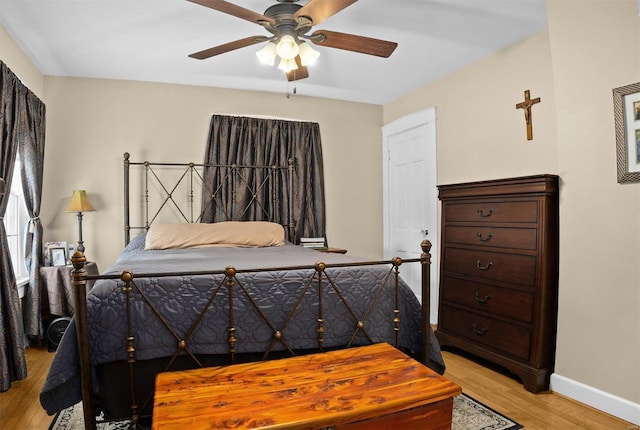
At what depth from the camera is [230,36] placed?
2.93m

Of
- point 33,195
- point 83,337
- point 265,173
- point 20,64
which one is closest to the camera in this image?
point 83,337

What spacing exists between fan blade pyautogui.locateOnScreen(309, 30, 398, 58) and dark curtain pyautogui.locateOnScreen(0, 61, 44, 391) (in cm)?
211

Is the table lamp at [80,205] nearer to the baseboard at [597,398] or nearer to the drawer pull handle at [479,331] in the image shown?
the drawer pull handle at [479,331]

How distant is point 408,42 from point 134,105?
2.61 m

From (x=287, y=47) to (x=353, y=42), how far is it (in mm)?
431

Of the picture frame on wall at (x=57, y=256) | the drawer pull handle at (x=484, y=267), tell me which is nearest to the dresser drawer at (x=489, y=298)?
the drawer pull handle at (x=484, y=267)

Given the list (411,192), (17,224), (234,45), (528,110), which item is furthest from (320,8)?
(17,224)

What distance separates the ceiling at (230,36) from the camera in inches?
99.6

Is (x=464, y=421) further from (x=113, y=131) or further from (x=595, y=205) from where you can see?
(x=113, y=131)

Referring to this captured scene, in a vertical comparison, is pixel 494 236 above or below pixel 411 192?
below

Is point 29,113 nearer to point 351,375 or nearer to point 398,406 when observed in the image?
point 351,375

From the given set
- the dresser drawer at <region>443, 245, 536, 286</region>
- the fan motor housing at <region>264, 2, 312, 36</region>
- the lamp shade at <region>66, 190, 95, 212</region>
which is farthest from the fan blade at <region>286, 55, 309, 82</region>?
the lamp shade at <region>66, 190, 95, 212</region>

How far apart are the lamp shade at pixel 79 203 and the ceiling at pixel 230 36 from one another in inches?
43.7

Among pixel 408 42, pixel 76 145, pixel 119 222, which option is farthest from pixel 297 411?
pixel 76 145
